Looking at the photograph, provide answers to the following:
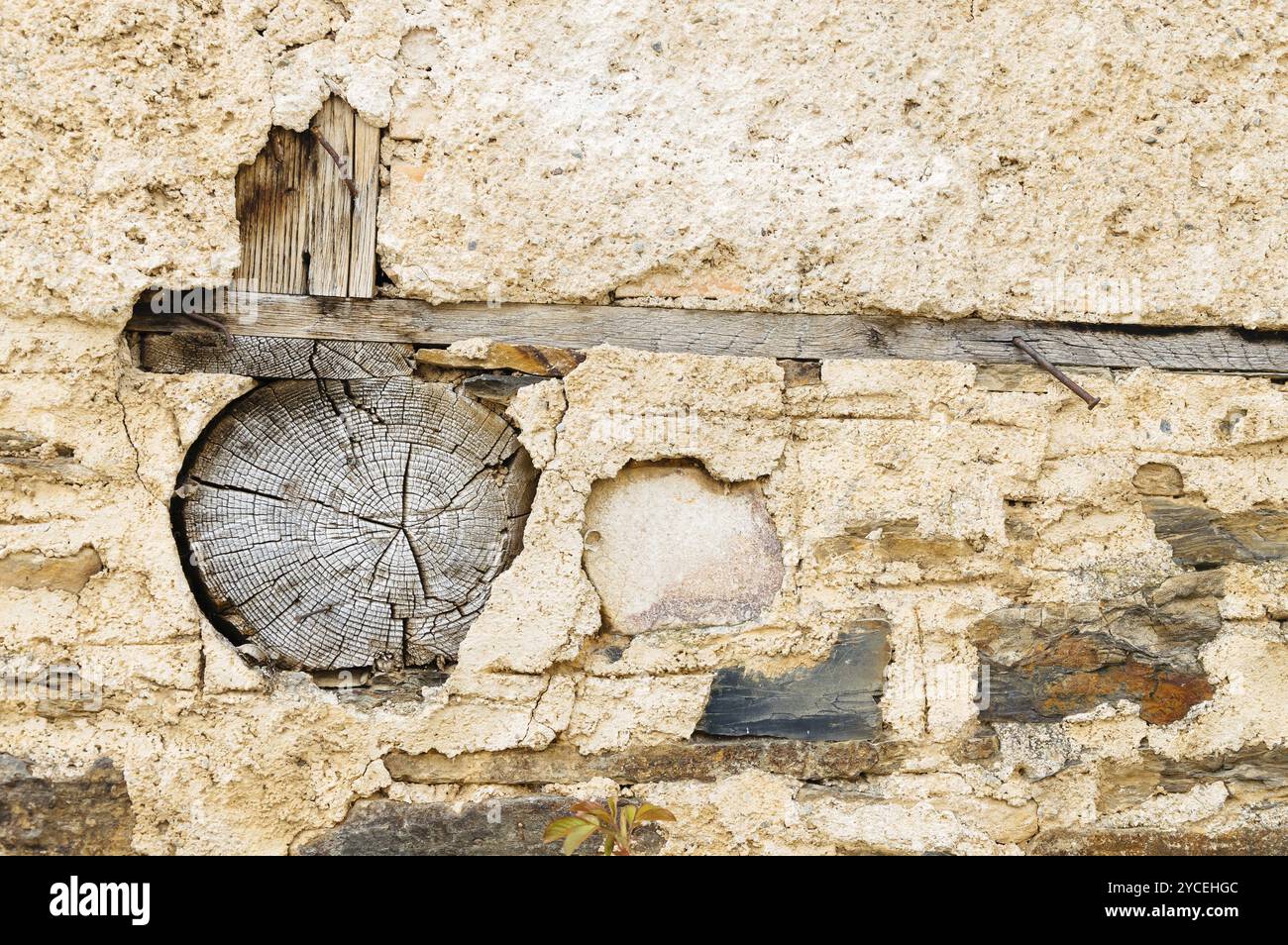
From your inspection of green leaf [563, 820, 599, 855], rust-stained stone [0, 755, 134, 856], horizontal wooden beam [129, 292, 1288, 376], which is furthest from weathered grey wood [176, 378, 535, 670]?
green leaf [563, 820, 599, 855]

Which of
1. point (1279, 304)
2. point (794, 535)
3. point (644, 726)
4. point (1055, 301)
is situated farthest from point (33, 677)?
point (1279, 304)

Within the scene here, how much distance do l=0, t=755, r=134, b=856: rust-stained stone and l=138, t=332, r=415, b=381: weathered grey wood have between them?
90cm

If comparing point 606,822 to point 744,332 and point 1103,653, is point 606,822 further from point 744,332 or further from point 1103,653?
point 1103,653

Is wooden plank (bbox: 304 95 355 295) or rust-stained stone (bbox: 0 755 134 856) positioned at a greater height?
wooden plank (bbox: 304 95 355 295)

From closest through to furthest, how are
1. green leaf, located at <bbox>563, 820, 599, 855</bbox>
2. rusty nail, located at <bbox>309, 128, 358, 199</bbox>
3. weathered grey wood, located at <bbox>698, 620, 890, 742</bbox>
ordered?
green leaf, located at <bbox>563, 820, 599, 855</bbox> < rusty nail, located at <bbox>309, 128, 358, 199</bbox> < weathered grey wood, located at <bbox>698, 620, 890, 742</bbox>

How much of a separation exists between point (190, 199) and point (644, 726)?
1583 millimetres

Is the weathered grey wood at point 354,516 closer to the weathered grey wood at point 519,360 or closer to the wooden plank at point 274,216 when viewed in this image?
the weathered grey wood at point 519,360

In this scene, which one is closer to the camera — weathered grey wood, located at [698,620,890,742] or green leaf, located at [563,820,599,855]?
green leaf, located at [563,820,599,855]

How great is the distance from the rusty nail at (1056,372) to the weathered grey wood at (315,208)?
5.24 feet

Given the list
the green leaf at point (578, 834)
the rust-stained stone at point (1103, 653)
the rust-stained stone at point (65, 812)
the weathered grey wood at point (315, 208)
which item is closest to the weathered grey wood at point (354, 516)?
the weathered grey wood at point (315, 208)

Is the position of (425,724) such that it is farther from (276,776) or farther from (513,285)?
(513,285)

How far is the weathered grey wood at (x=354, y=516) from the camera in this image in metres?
2.34

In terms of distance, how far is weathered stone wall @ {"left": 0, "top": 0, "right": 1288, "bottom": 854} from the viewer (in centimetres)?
220

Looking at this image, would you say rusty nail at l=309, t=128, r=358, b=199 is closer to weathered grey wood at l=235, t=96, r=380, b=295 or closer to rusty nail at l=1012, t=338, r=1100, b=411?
weathered grey wood at l=235, t=96, r=380, b=295
